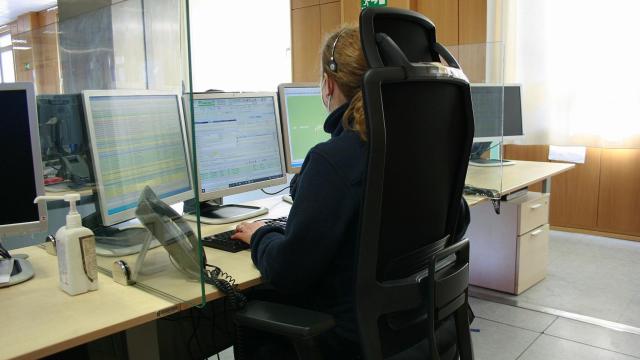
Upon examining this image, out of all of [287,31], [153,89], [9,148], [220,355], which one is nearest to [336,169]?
[153,89]

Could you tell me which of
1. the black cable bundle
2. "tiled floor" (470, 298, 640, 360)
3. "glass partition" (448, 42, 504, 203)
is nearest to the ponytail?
the black cable bundle

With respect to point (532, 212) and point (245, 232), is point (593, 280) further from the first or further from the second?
point (245, 232)

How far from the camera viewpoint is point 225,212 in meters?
2.09

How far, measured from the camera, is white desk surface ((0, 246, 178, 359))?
103 cm

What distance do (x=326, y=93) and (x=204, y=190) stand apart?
2.58 feet

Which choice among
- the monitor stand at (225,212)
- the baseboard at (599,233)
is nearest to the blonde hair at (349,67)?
the monitor stand at (225,212)

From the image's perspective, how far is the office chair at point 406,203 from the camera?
3.45 ft

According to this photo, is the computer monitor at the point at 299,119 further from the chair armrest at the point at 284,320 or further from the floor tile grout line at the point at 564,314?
the floor tile grout line at the point at 564,314

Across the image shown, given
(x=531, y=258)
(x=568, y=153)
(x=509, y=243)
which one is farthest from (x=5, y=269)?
(x=568, y=153)

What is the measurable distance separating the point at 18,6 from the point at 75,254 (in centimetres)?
973

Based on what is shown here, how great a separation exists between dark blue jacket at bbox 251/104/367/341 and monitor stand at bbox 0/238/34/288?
25.8 inches

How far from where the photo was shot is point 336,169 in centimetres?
116

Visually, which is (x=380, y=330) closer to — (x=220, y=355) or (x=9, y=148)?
(x=9, y=148)

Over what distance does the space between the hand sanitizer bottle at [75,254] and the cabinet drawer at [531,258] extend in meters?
2.42
